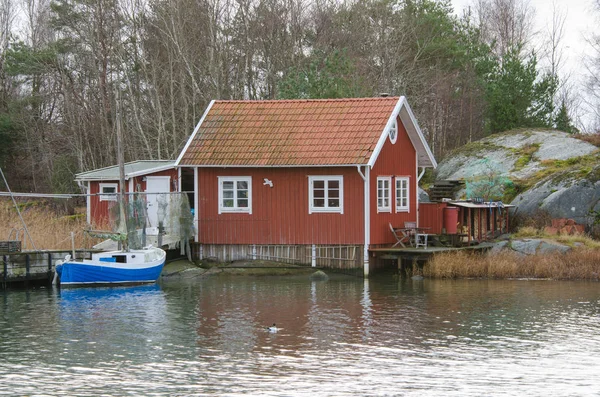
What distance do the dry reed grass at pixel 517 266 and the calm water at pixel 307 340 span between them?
95 cm

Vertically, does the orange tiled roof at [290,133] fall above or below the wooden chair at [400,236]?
above

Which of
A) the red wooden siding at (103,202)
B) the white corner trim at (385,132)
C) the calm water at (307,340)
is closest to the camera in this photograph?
the calm water at (307,340)

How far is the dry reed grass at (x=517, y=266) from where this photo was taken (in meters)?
31.2

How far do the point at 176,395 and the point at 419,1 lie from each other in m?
45.3

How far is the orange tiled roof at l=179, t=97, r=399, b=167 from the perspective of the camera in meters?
32.8

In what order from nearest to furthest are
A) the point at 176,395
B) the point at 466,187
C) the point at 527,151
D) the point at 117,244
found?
1. the point at 176,395
2. the point at 117,244
3. the point at 466,187
4. the point at 527,151

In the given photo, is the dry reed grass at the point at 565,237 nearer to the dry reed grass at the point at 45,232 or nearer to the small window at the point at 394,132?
the small window at the point at 394,132

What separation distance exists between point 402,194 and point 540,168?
956 centimetres

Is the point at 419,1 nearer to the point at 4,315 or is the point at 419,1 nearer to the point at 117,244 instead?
the point at 117,244

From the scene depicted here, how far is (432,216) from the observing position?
3484 centimetres

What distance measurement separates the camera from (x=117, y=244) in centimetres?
3294

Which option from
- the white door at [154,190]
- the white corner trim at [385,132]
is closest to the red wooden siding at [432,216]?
the white corner trim at [385,132]

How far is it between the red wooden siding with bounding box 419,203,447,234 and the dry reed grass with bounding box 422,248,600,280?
6.83 ft

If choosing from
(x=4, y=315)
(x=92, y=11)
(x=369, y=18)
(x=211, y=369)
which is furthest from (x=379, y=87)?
(x=211, y=369)
